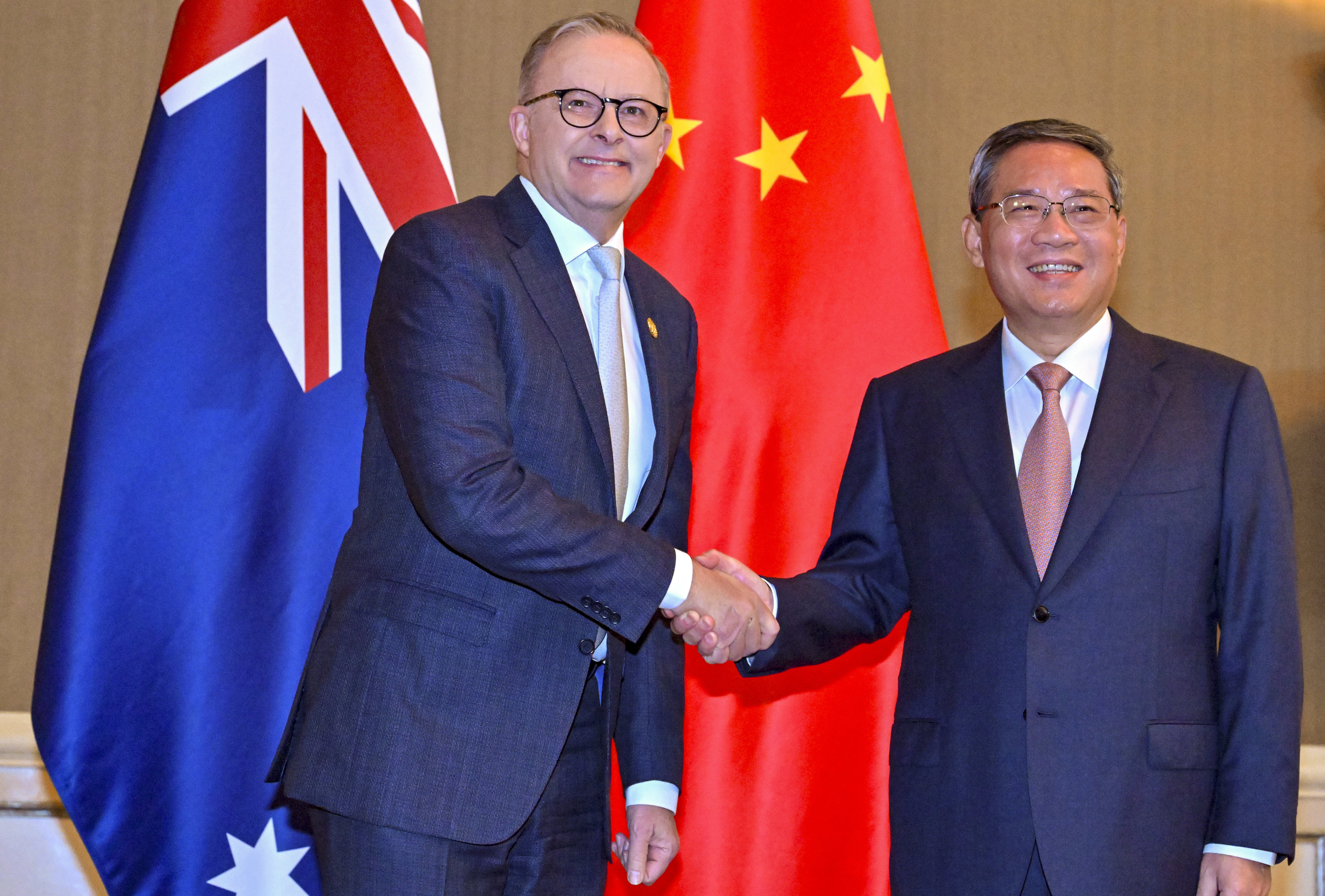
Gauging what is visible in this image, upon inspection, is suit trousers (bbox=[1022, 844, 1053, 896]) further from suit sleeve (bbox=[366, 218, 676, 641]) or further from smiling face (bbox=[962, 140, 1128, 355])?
smiling face (bbox=[962, 140, 1128, 355])

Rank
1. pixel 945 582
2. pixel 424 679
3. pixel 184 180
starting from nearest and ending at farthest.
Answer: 1. pixel 424 679
2. pixel 945 582
3. pixel 184 180

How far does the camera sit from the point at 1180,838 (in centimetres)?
193

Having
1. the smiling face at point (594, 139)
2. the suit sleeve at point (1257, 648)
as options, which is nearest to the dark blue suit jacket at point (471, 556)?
the smiling face at point (594, 139)

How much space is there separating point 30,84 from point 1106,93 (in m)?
3.33

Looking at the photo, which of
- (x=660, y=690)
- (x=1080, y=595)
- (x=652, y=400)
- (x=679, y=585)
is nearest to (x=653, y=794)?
(x=660, y=690)

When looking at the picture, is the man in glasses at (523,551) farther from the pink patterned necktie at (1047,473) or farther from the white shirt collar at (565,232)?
the pink patterned necktie at (1047,473)

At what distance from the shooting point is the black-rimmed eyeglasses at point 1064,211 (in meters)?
2.26

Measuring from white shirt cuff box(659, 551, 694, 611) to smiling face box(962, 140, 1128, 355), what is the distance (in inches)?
33.0

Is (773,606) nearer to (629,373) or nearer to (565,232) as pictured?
(629,373)

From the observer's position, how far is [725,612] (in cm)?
219

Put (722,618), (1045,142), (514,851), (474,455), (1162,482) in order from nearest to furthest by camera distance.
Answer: (474,455), (514,851), (1162,482), (722,618), (1045,142)

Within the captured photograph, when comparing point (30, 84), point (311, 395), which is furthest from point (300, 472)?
point (30, 84)

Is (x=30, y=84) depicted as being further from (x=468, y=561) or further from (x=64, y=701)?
(x=468, y=561)

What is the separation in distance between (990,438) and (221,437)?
5.92 feet
